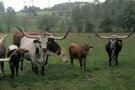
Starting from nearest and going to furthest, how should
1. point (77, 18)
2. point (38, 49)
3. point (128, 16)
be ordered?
point (38, 49)
point (128, 16)
point (77, 18)

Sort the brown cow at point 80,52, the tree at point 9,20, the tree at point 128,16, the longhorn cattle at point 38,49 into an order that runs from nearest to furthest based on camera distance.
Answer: the longhorn cattle at point 38,49, the brown cow at point 80,52, the tree at point 128,16, the tree at point 9,20

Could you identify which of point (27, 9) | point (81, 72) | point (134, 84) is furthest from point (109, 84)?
point (27, 9)

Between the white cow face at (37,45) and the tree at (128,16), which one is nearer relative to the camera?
the white cow face at (37,45)

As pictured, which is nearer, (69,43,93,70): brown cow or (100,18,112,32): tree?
(69,43,93,70): brown cow

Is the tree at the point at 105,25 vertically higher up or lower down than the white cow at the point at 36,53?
lower down

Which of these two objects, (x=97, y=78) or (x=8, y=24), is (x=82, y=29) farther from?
(x=97, y=78)

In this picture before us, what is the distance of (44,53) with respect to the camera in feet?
36.3

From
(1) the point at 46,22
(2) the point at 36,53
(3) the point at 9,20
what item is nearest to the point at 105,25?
(1) the point at 46,22

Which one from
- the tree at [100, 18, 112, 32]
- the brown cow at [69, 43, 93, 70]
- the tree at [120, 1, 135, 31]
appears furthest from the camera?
the tree at [100, 18, 112, 32]

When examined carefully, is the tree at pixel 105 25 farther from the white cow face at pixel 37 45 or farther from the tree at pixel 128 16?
the white cow face at pixel 37 45

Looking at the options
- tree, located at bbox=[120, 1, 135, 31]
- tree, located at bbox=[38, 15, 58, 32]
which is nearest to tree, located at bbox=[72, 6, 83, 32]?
tree, located at bbox=[38, 15, 58, 32]

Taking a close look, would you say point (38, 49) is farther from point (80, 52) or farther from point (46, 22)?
point (46, 22)

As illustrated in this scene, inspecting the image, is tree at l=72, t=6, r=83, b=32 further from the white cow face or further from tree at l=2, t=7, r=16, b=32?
the white cow face

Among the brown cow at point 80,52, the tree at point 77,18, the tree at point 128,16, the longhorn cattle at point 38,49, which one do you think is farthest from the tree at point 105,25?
the longhorn cattle at point 38,49
